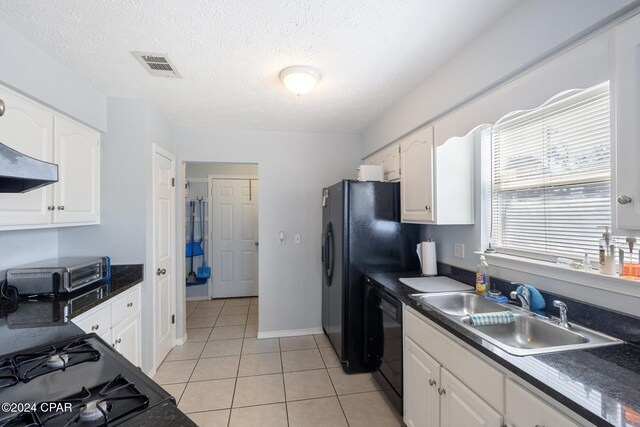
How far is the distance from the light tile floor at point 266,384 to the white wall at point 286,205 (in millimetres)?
361

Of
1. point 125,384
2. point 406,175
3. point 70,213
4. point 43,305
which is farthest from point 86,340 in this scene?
point 406,175

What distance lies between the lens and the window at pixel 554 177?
136cm

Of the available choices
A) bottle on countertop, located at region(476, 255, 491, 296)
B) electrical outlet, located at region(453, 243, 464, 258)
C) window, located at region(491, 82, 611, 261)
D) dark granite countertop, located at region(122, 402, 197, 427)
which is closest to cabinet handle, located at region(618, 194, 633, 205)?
window, located at region(491, 82, 611, 261)

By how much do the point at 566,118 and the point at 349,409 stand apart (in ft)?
7.40

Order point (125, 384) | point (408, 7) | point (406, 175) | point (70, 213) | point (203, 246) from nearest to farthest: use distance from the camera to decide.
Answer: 1. point (125, 384)
2. point (408, 7)
3. point (70, 213)
4. point (406, 175)
5. point (203, 246)

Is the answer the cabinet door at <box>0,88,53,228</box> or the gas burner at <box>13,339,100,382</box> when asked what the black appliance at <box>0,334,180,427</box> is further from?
the cabinet door at <box>0,88,53,228</box>

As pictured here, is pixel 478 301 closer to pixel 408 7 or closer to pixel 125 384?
pixel 408 7

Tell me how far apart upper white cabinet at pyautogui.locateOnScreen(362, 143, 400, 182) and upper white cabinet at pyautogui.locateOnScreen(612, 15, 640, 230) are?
Answer: 1705mm

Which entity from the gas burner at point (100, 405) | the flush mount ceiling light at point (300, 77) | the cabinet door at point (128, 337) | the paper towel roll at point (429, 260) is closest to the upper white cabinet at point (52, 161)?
the cabinet door at point (128, 337)

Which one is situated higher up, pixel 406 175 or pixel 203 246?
pixel 406 175

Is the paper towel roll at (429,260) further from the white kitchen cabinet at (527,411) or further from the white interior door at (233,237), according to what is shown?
the white interior door at (233,237)

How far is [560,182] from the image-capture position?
1546mm

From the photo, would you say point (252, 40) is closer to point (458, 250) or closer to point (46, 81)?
point (46, 81)

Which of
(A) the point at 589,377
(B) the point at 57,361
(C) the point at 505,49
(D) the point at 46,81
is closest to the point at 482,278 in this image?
(A) the point at 589,377
